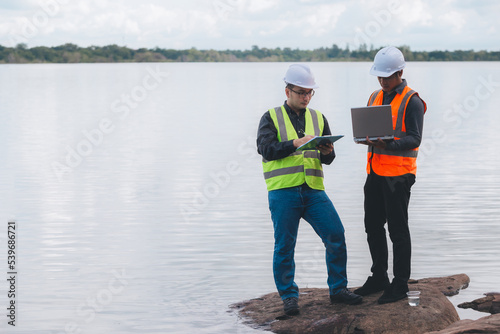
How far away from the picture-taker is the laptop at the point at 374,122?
6.58 meters

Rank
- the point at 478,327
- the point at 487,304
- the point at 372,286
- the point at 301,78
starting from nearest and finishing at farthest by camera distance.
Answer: the point at 478,327
the point at 301,78
the point at 372,286
the point at 487,304

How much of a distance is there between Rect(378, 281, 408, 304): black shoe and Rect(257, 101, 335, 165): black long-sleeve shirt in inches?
46.9

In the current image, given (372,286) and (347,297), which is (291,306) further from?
(372,286)

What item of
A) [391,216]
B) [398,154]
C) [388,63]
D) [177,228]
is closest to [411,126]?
[398,154]

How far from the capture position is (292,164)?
22.3 ft

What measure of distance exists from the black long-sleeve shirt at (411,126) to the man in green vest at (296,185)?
529 millimetres

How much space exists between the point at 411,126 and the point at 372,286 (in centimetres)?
147

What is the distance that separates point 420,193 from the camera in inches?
596

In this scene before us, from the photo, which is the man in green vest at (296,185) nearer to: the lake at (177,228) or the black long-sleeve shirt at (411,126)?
the black long-sleeve shirt at (411,126)

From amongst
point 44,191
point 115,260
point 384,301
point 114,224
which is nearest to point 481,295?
point 384,301

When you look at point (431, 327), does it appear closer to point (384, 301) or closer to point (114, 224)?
point (384, 301)

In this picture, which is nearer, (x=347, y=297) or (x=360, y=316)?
(x=360, y=316)

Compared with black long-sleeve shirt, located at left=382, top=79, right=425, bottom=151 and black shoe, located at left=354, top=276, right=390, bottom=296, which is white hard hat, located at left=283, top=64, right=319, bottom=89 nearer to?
black long-sleeve shirt, located at left=382, top=79, right=425, bottom=151

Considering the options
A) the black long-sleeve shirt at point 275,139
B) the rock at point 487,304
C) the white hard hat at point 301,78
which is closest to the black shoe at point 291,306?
the black long-sleeve shirt at point 275,139
